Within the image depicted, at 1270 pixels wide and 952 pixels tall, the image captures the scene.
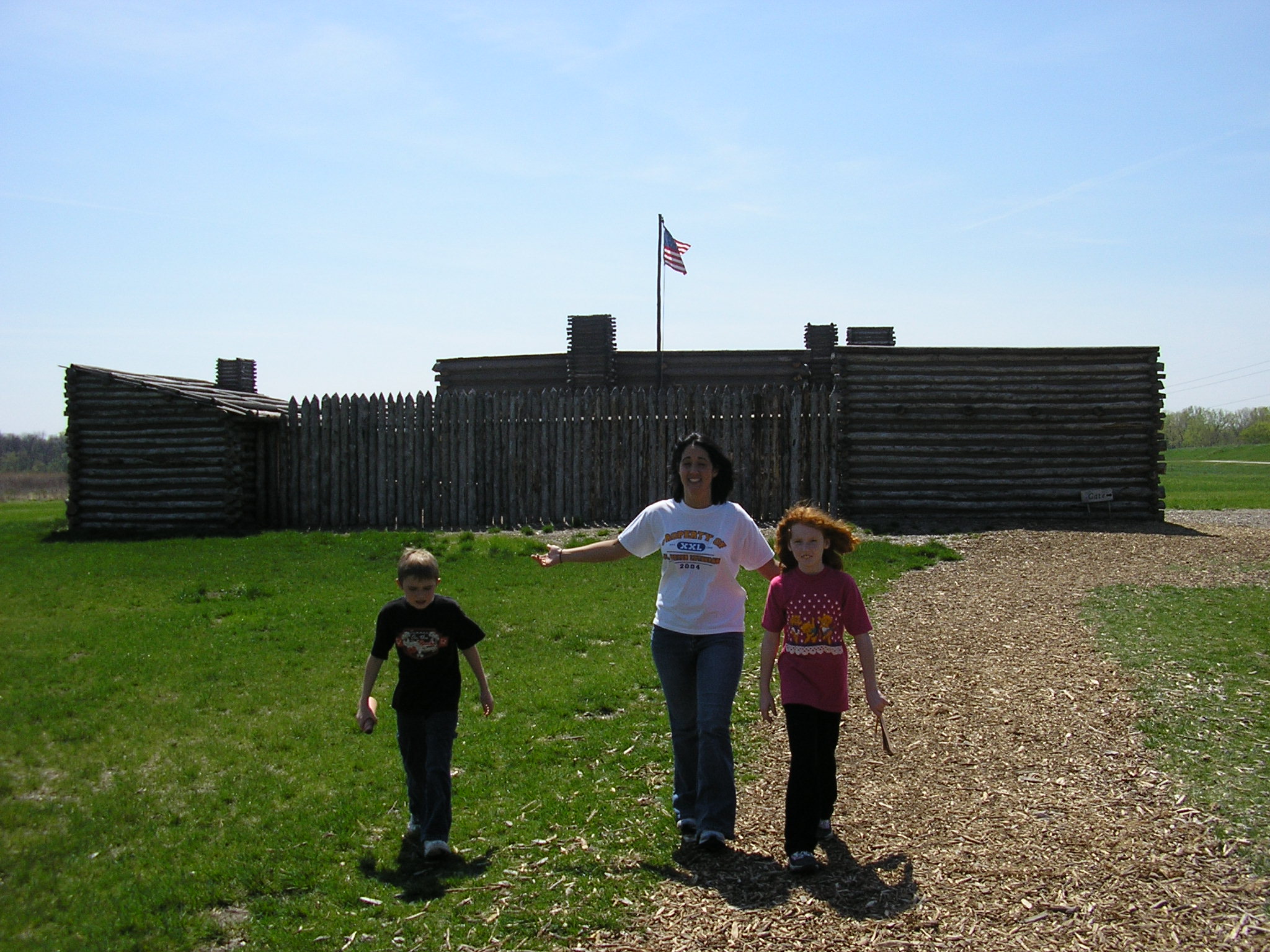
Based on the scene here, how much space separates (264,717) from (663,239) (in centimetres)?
1630

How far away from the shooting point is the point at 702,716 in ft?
16.0

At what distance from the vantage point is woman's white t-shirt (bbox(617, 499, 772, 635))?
4.96 m

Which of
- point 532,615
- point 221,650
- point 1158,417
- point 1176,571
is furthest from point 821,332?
point 221,650

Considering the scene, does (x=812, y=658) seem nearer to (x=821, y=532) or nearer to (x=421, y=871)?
(x=821, y=532)

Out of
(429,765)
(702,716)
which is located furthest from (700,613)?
(429,765)

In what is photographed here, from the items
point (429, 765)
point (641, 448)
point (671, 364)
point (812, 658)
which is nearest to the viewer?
point (812, 658)

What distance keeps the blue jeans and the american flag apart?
16644mm

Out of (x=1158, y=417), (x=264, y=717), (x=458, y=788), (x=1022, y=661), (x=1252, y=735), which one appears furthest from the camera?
(x=1158, y=417)

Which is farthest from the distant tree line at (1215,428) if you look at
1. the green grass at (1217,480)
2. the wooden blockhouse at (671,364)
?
the wooden blockhouse at (671,364)

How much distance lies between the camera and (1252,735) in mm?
6109

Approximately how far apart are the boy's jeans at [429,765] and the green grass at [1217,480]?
20524 millimetres

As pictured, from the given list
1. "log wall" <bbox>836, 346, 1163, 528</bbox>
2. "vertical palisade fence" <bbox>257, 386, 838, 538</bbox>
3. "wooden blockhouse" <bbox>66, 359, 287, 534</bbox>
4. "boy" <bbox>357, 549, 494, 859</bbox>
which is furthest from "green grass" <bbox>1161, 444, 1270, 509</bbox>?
"boy" <bbox>357, 549, 494, 859</bbox>

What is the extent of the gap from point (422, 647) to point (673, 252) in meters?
17.3

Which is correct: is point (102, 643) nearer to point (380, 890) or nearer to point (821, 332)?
point (380, 890)
